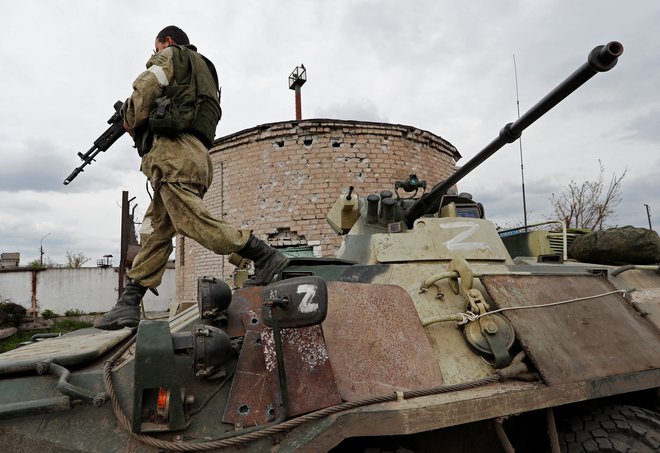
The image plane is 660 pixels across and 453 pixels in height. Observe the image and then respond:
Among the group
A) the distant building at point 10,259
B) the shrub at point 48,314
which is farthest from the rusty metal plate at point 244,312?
the distant building at point 10,259

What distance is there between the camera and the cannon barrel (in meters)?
2.96

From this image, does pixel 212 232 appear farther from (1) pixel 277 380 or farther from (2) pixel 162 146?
(1) pixel 277 380

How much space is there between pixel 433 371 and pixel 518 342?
49 centimetres

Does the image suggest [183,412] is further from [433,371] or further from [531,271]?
[531,271]

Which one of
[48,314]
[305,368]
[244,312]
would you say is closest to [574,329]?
[305,368]

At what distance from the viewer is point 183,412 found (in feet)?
6.65

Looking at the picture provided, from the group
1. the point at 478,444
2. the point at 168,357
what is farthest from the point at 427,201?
the point at 168,357

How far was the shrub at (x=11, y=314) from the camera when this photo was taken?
1456cm

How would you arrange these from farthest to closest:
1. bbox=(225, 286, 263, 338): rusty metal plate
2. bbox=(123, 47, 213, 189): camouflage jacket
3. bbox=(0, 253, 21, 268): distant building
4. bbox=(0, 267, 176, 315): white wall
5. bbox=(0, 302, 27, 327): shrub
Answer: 1. bbox=(0, 253, 21, 268): distant building
2. bbox=(0, 267, 176, 315): white wall
3. bbox=(0, 302, 27, 327): shrub
4. bbox=(123, 47, 213, 189): camouflage jacket
5. bbox=(225, 286, 263, 338): rusty metal plate

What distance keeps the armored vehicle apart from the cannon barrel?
0.06ft

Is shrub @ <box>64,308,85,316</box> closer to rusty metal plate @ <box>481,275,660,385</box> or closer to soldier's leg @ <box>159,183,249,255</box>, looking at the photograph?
soldier's leg @ <box>159,183,249,255</box>

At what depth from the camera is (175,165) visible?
3.05m

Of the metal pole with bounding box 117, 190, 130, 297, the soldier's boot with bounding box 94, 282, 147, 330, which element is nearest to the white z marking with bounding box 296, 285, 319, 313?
the soldier's boot with bounding box 94, 282, 147, 330

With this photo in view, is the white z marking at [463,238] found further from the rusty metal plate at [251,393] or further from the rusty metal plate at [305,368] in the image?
the rusty metal plate at [251,393]
